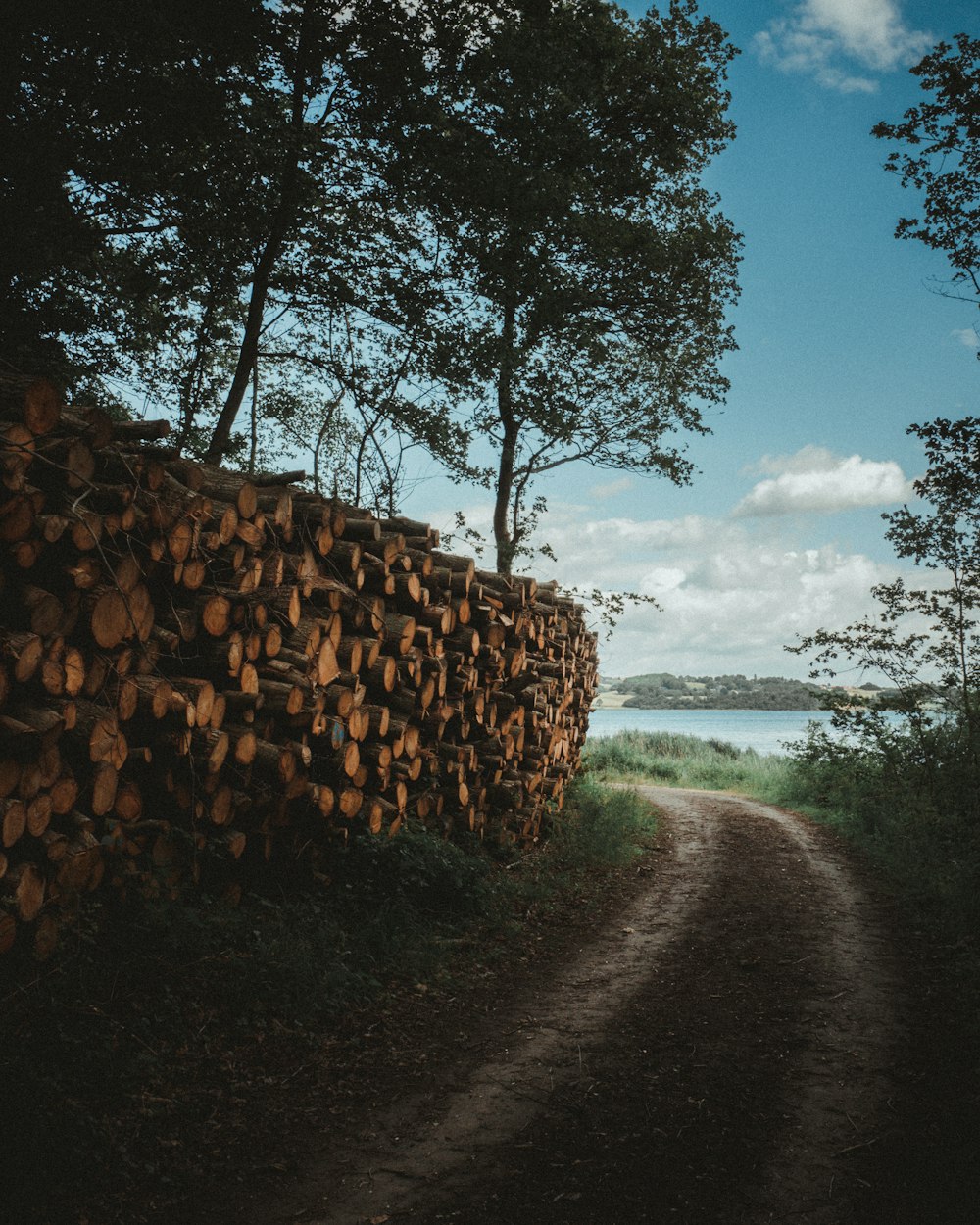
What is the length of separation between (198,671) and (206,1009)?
7.80 ft

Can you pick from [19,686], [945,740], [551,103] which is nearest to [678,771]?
[945,740]

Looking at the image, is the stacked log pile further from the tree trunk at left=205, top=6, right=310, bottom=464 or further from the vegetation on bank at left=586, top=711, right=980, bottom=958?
the tree trunk at left=205, top=6, right=310, bottom=464

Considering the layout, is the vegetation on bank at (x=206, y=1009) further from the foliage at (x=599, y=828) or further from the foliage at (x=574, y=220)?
the foliage at (x=574, y=220)

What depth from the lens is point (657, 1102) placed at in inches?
175

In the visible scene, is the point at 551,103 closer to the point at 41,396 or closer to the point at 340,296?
the point at 340,296

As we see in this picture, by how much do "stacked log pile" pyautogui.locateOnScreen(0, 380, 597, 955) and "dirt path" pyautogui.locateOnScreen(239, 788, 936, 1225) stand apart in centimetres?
219

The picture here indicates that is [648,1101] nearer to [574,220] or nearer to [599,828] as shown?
[599,828]

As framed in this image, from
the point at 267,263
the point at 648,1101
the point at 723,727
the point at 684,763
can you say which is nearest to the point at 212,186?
the point at 267,263

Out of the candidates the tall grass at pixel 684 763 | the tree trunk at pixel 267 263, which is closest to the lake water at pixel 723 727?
the tall grass at pixel 684 763

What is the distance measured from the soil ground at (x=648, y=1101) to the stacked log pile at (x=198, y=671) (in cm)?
184

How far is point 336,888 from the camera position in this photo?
6.77 m

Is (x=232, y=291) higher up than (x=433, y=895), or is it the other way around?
(x=232, y=291)

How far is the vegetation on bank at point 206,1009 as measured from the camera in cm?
361

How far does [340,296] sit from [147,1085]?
12.4 meters
